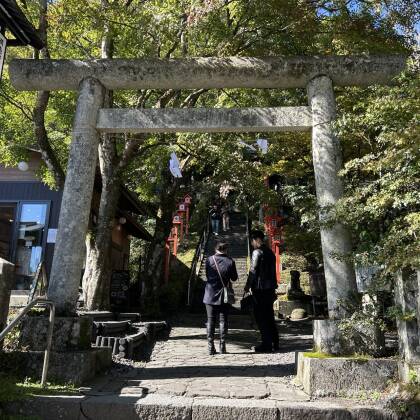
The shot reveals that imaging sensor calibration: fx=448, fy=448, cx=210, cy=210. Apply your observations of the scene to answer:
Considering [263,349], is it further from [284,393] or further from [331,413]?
[331,413]

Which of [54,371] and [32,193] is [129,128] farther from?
[32,193]

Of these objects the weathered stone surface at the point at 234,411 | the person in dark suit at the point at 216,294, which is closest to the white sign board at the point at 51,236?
the person in dark suit at the point at 216,294

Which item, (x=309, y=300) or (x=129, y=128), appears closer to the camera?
(x=129, y=128)

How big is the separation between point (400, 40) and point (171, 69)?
206 inches

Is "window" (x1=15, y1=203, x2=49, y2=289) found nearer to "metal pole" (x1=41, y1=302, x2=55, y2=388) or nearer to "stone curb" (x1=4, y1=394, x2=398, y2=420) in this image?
"metal pole" (x1=41, y1=302, x2=55, y2=388)

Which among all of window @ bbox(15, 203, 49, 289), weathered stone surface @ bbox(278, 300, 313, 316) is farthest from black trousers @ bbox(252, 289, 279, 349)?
window @ bbox(15, 203, 49, 289)

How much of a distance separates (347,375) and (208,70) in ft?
14.6

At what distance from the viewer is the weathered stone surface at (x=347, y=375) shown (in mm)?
4715

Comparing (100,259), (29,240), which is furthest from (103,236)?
(29,240)

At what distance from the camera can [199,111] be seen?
6.46m

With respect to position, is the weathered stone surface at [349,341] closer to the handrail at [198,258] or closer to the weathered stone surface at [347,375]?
the weathered stone surface at [347,375]

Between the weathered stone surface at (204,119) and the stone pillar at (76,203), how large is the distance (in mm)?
249

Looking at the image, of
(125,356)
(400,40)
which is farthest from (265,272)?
(400,40)

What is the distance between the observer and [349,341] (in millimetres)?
5121
